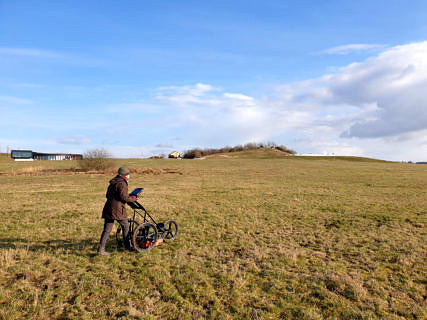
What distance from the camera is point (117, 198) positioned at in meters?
7.56

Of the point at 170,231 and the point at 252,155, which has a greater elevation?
the point at 252,155

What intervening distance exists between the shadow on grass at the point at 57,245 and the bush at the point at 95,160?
37.9m

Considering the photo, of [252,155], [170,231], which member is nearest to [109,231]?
[170,231]

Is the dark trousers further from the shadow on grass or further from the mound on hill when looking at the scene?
the mound on hill

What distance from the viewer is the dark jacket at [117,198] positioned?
24.5 feet

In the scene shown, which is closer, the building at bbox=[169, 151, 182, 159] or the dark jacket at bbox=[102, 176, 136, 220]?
the dark jacket at bbox=[102, 176, 136, 220]

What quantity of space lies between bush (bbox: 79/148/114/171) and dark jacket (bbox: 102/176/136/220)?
41255 mm

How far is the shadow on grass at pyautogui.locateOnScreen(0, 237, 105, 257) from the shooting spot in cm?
853

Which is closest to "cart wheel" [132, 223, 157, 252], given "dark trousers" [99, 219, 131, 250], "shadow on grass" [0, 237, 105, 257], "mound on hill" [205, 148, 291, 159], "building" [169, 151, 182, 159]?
"dark trousers" [99, 219, 131, 250]

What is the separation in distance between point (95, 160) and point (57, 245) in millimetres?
39172

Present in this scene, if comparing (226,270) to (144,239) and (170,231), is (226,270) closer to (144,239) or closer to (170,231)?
(144,239)

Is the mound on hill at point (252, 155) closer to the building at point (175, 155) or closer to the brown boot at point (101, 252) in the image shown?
the building at point (175, 155)

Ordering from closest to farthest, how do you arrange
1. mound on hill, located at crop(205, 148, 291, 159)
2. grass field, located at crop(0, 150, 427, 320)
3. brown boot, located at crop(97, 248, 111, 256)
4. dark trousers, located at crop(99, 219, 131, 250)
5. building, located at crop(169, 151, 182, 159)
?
1. grass field, located at crop(0, 150, 427, 320)
2. dark trousers, located at crop(99, 219, 131, 250)
3. brown boot, located at crop(97, 248, 111, 256)
4. mound on hill, located at crop(205, 148, 291, 159)
5. building, located at crop(169, 151, 182, 159)

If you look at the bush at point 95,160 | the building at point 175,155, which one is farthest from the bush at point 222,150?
the bush at point 95,160
